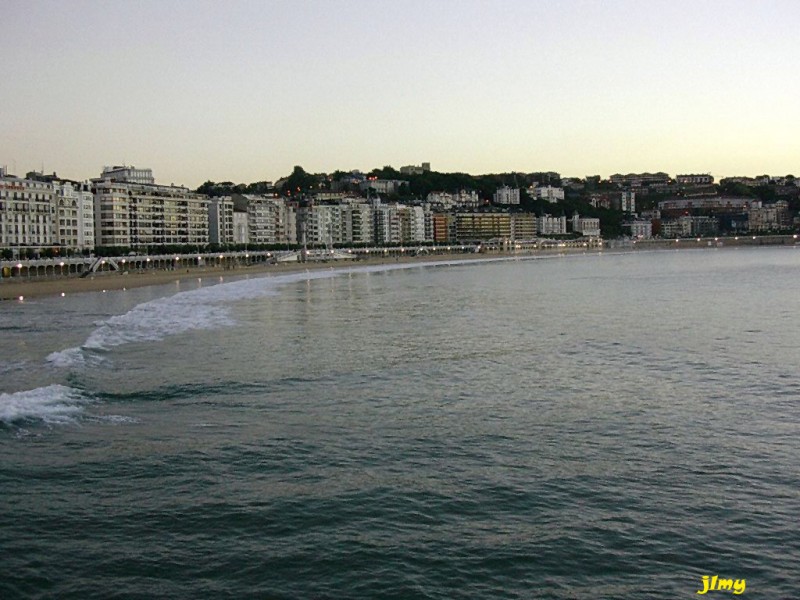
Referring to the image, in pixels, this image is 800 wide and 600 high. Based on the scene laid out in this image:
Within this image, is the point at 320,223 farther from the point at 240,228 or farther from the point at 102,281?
the point at 102,281

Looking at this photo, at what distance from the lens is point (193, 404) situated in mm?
14789

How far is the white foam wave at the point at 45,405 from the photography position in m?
13.5

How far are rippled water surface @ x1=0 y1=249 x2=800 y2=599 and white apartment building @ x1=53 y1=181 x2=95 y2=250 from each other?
224ft

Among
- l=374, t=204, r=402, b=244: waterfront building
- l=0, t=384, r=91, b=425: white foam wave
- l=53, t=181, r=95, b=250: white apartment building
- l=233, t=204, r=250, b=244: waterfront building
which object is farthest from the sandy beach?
l=374, t=204, r=402, b=244: waterfront building

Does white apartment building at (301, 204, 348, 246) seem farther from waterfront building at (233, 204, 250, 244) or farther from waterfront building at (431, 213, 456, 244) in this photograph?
waterfront building at (431, 213, 456, 244)

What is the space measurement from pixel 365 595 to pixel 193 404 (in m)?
8.17

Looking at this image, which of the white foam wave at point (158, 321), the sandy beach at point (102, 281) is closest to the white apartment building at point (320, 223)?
the sandy beach at point (102, 281)

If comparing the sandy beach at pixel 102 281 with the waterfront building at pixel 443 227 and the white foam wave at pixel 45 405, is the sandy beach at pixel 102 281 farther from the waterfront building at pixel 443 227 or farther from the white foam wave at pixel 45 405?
the waterfront building at pixel 443 227

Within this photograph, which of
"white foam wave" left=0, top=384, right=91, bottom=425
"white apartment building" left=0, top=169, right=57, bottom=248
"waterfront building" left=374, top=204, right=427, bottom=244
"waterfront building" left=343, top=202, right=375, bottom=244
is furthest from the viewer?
"waterfront building" left=374, top=204, right=427, bottom=244

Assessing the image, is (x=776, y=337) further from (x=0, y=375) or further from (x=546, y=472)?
(x=0, y=375)

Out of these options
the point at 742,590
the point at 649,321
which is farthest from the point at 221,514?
the point at 649,321

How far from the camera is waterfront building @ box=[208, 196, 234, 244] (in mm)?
120312

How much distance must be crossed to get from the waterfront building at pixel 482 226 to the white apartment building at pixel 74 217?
96826mm

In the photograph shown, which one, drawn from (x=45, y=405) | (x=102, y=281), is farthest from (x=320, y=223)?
(x=45, y=405)
